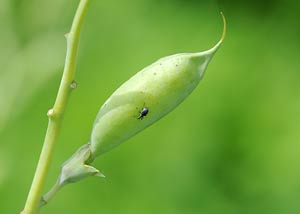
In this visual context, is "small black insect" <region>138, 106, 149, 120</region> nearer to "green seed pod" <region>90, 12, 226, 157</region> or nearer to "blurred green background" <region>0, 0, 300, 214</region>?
"green seed pod" <region>90, 12, 226, 157</region>

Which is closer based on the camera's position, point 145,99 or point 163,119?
point 145,99

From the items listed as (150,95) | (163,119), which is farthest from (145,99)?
(163,119)

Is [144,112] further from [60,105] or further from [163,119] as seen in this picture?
[163,119]

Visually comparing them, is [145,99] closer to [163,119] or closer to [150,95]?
[150,95]

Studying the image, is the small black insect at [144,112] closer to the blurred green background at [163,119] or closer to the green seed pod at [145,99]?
the green seed pod at [145,99]

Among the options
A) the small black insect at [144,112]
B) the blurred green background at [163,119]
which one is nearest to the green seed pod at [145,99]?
the small black insect at [144,112]

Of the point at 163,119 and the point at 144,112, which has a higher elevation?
the point at 144,112

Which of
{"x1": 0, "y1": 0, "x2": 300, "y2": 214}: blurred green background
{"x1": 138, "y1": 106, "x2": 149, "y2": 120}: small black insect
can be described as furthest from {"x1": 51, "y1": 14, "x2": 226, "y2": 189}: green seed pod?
{"x1": 0, "y1": 0, "x2": 300, "y2": 214}: blurred green background
